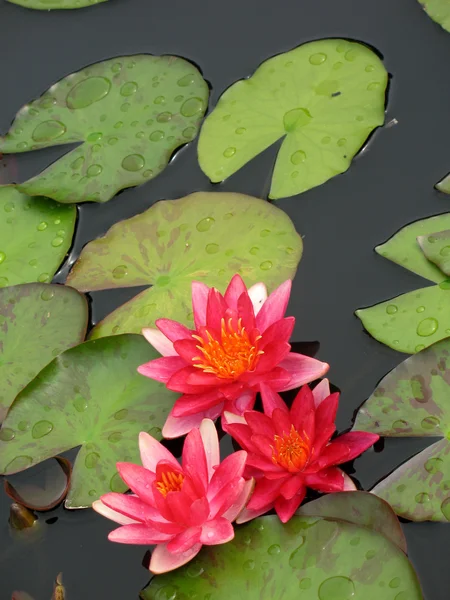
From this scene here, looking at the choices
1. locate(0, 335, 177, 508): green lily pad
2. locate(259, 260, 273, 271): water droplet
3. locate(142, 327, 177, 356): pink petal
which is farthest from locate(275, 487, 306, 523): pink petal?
locate(259, 260, 273, 271): water droplet

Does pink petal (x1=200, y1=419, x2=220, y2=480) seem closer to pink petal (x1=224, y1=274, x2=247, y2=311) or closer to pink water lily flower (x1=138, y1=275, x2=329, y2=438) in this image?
pink water lily flower (x1=138, y1=275, x2=329, y2=438)

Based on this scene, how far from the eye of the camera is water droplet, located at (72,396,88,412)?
2.13 meters

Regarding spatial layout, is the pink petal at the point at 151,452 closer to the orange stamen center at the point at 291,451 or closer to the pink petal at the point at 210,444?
the pink petal at the point at 210,444

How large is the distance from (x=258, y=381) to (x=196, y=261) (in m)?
0.60

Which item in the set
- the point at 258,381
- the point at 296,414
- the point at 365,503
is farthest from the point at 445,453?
the point at 258,381

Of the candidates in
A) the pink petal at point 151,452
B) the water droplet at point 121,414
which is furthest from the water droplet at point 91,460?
the pink petal at point 151,452

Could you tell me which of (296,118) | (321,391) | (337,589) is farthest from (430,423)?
(296,118)

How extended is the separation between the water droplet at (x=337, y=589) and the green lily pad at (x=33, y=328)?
1124 millimetres

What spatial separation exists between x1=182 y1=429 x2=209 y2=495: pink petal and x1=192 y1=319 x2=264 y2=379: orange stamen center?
0.20 m

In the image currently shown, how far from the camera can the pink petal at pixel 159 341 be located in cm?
207

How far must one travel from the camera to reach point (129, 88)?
279 cm

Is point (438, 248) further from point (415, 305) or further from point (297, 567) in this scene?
point (297, 567)

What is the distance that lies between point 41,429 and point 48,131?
4.21 ft

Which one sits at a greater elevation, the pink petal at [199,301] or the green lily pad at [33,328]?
the pink petal at [199,301]
